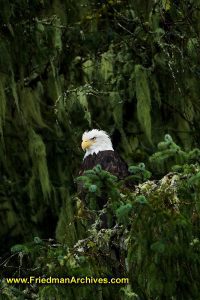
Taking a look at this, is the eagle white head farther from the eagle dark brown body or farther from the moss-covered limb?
the moss-covered limb

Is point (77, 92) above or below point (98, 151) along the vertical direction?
above

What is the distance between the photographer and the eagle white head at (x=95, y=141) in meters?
5.92

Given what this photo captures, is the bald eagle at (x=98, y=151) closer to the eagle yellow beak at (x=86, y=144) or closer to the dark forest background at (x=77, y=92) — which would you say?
the eagle yellow beak at (x=86, y=144)

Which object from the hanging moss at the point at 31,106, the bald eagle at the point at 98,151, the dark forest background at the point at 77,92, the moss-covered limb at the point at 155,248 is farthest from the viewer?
the hanging moss at the point at 31,106

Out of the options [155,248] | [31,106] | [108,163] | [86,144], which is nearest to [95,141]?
[86,144]

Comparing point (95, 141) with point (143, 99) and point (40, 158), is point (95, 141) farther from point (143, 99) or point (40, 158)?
point (143, 99)

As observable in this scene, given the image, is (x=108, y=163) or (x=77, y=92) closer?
(x=77, y=92)

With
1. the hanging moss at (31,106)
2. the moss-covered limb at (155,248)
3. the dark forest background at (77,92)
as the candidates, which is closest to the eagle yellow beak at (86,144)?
the dark forest background at (77,92)

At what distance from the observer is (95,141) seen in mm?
5938

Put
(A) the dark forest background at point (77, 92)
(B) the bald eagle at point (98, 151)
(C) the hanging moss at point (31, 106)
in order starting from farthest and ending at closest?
(C) the hanging moss at point (31, 106), (B) the bald eagle at point (98, 151), (A) the dark forest background at point (77, 92)

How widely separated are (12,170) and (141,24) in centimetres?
166

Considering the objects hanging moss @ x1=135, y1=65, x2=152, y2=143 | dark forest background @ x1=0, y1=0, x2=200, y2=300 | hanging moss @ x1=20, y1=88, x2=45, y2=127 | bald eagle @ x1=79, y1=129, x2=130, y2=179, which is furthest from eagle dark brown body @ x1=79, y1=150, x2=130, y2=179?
hanging moss @ x1=20, y1=88, x2=45, y2=127

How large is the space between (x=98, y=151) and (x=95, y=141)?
0.26ft

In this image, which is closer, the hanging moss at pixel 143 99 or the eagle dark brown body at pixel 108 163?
the hanging moss at pixel 143 99
